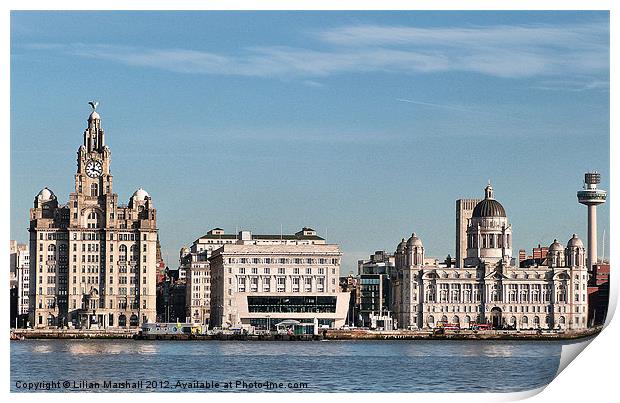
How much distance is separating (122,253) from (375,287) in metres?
10.7

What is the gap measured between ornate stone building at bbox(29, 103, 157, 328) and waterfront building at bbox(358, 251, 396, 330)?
8.82 m

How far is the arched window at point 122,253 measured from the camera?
4756cm

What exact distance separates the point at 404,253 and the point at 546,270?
486 centimetres

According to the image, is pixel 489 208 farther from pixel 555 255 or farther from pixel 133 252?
pixel 133 252

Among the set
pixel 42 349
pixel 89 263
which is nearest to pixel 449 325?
pixel 89 263

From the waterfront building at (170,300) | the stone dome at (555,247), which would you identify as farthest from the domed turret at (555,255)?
the waterfront building at (170,300)

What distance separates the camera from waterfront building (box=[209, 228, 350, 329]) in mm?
48250

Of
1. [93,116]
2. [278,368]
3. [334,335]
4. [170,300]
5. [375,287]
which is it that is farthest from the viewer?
[375,287]

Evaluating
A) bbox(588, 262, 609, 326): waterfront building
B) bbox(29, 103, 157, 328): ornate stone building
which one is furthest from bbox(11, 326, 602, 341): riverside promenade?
bbox(29, 103, 157, 328): ornate stone building

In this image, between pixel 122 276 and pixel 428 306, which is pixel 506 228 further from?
pixel 122 276

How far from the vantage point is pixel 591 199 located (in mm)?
34500

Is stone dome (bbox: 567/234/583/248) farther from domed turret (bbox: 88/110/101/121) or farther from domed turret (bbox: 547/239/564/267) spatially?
domed turret (bbox: 88/110/101/121)

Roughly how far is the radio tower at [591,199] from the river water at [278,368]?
3361 millimetres
